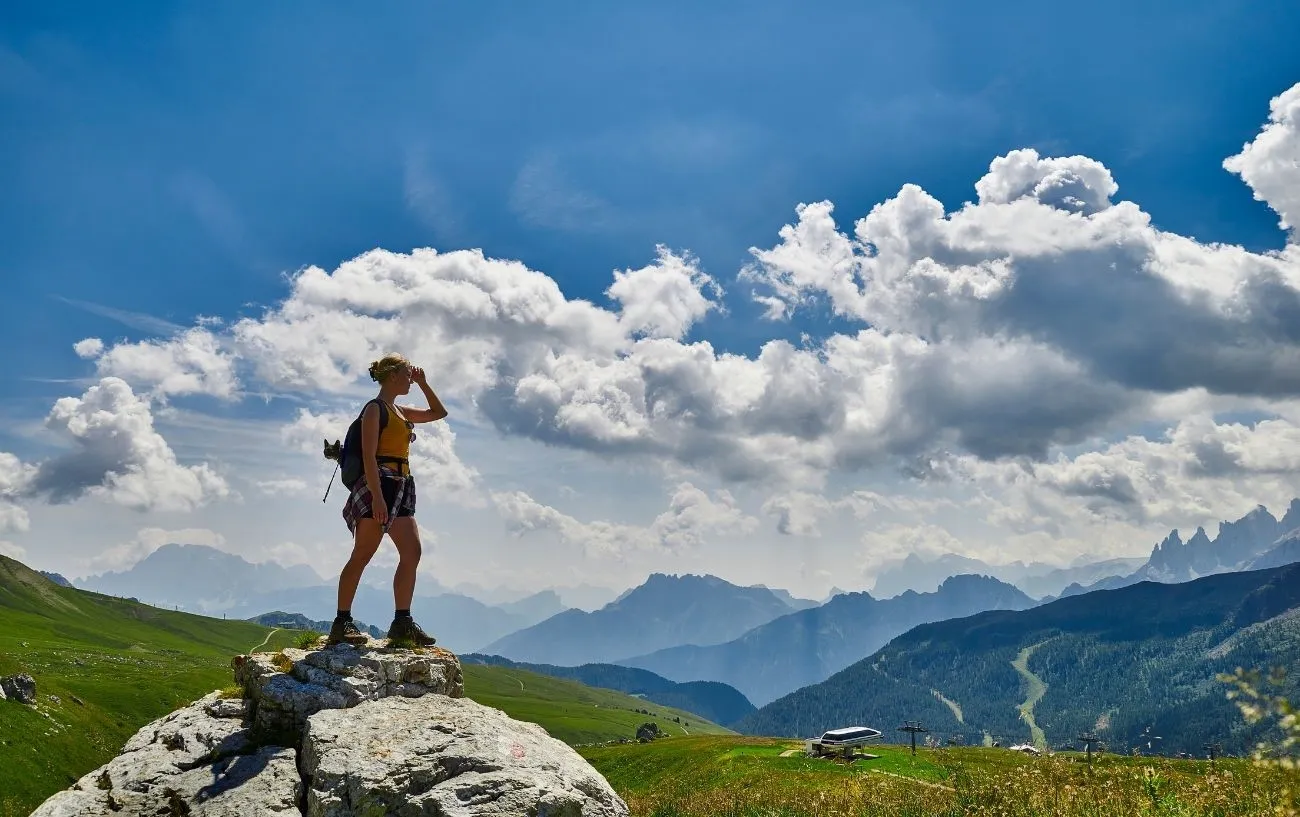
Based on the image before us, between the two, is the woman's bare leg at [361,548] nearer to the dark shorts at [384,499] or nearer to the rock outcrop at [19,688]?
the dark shorts at [384,499]

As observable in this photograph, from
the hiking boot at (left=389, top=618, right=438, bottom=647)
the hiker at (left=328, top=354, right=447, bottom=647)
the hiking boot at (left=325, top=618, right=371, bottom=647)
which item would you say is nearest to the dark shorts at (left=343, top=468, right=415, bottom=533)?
the hiker at (left=328, top=354, right=447, bottom=647)

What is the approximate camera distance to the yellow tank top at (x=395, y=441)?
40.3ft

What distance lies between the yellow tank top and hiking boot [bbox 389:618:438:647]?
8.21 feet

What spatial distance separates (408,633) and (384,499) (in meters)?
2.38

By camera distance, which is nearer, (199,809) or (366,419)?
(199,809)

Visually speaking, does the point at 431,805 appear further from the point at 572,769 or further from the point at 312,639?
the point at 312,639

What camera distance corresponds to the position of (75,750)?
235ft

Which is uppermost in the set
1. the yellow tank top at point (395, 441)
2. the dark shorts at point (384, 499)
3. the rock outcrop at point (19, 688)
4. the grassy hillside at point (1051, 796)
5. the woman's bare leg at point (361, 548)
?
the yellow tank top at point (395, 441)

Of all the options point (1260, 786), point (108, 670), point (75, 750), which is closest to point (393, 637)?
point (1260, 786)

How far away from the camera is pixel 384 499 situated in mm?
12062

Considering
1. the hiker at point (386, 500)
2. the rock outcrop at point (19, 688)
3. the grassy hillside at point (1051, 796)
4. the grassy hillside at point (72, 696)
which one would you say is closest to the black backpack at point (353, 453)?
the hiker at point (386, 500)

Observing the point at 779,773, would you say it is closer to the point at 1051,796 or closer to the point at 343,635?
the point at 343,635

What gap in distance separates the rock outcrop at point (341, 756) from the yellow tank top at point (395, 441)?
277cm

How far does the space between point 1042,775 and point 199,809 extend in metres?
9.81
